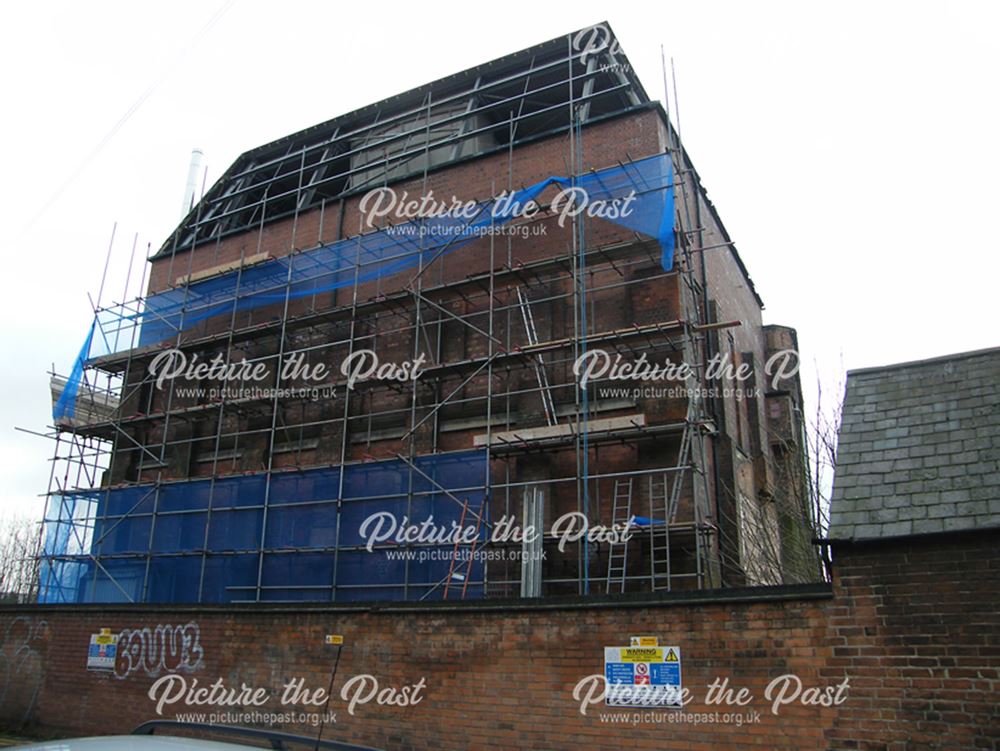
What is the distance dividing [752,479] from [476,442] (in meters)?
6.46

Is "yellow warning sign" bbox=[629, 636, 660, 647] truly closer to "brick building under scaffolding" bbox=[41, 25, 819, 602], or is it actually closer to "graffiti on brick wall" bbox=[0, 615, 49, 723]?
"brick building under scaffolding" bbox=[41, 25, 819, 602]

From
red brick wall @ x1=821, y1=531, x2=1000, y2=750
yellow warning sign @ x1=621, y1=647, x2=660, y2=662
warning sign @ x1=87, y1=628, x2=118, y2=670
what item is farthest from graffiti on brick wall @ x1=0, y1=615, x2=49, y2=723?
red brick wall @ x1=821, y1=531, x2=1000, y2=750

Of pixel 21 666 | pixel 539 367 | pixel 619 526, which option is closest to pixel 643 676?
pixel 619 526

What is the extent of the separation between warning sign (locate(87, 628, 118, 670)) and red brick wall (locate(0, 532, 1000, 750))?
781 mm

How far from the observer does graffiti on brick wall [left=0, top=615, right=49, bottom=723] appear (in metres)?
12.8

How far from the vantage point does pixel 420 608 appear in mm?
9328

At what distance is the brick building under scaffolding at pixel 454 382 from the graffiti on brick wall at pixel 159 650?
10.7 ft

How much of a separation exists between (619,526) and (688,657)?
4.21 metres

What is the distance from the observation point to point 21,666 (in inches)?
521

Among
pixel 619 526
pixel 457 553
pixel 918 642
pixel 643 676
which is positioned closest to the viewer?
pixel 918 642

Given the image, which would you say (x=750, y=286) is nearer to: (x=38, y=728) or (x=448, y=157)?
(x=448, y=157)

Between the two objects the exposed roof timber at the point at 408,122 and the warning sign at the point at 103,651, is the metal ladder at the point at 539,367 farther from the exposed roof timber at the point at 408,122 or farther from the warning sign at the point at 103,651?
the warning sign at the point at 103,651

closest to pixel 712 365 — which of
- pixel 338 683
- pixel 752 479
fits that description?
pixel 752 479

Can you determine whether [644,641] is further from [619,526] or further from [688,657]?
[619,526]
